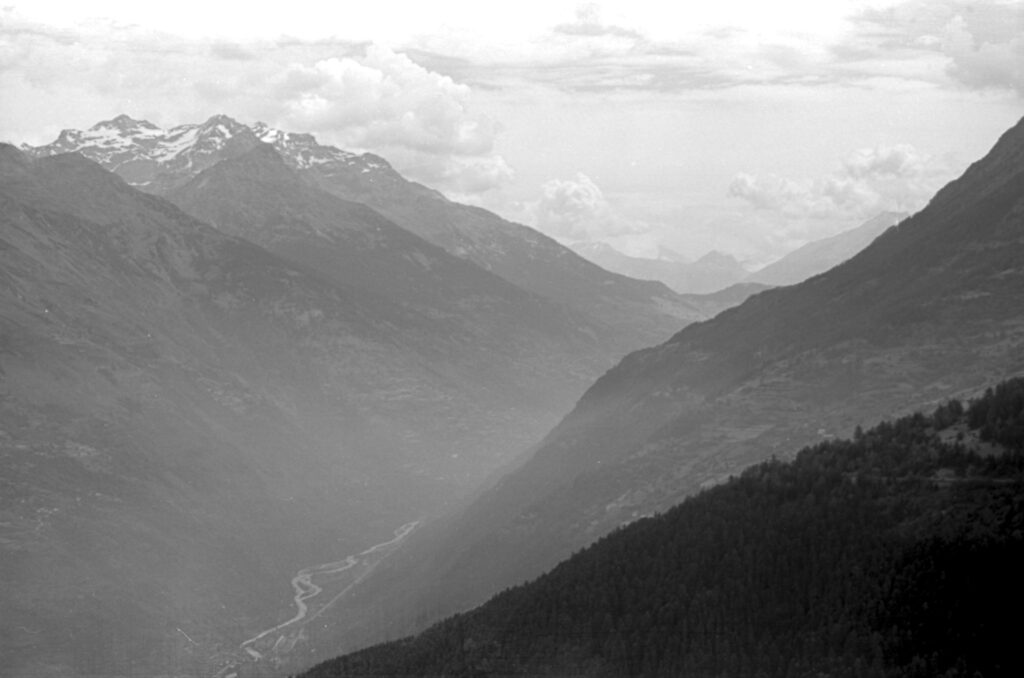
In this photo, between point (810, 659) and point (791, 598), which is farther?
point (791, 598)

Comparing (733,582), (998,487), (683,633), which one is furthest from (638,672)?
(998,487)

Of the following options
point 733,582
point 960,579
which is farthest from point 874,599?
point 733,582

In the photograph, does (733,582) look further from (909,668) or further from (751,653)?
(909,668)

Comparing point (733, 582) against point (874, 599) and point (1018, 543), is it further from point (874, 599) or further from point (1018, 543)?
point (1018, 543)

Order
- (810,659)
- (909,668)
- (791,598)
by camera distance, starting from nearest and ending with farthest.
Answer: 1. (909,668)
2. (810,659)
3. (791,598)

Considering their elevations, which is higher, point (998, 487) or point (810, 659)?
point (998, 487)

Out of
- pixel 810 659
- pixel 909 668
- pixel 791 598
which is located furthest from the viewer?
pixel 791 598

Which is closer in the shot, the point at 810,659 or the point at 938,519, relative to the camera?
the point at 810,659

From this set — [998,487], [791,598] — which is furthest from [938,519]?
[791,598]

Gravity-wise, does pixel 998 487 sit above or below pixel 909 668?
above
